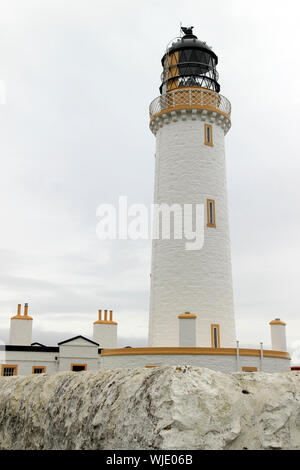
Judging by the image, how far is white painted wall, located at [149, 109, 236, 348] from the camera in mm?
19109

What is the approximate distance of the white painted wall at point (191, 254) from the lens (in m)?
19.1

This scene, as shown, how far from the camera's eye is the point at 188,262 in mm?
19500

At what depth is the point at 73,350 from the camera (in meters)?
23.8

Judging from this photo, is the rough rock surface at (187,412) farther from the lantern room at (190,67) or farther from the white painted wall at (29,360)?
the lantern room at (190,67)

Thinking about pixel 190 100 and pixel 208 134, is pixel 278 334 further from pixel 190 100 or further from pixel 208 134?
pixel 190 100

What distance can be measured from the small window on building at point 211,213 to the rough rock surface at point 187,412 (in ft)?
43.0

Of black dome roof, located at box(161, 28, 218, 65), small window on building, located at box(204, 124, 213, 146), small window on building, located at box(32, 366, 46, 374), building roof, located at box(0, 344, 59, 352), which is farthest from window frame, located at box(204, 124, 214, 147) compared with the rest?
small window on building, located at box(32, 366, 46, 374)

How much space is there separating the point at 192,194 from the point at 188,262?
3.32 m

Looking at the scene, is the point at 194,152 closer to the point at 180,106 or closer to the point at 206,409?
the point at 180,106

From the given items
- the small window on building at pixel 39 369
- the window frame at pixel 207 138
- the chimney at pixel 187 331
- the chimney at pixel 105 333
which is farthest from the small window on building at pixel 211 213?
the small window on building at pixel 39 369

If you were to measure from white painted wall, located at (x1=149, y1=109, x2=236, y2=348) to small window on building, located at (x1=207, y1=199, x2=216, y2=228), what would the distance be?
0.21m

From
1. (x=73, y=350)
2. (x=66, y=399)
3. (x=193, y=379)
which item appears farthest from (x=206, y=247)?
(x=193, y=379)

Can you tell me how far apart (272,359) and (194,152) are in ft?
33.6

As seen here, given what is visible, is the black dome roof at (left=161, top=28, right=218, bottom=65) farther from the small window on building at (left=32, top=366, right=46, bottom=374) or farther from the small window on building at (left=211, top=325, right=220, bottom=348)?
the small window on building at (left=32, top=366, right=46, bottom=374)
